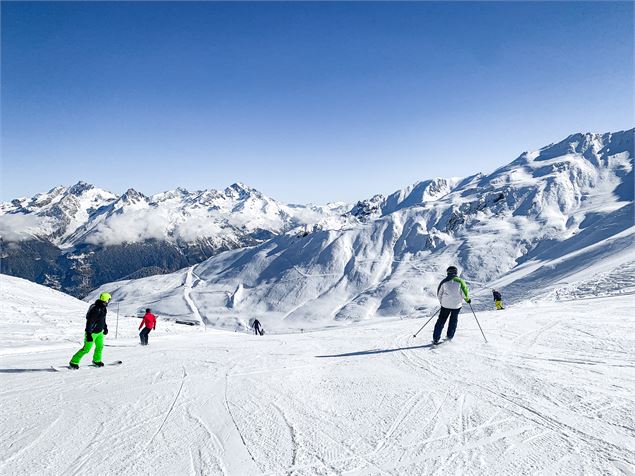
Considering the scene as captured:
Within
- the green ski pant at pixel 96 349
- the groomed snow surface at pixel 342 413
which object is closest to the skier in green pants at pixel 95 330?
the green ski pant at pixel 96 349

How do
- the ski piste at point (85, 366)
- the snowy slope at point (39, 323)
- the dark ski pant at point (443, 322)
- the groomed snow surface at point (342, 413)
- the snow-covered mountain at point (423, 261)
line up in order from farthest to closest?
1. the snow-covered mountain at point (423, 261)
2. the snowy slope at point (39, 323)
3. the dark ski pant at point (443, 322)
4. the ski piste at point (85, 366)
5. the groomed snow surface at point (342, 413)

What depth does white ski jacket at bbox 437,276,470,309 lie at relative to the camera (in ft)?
36.9

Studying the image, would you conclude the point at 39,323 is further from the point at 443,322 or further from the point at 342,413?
the point at 342,413

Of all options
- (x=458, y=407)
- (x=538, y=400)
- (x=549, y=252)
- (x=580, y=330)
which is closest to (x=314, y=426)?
(x=458, y=407)

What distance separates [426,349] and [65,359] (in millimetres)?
11728

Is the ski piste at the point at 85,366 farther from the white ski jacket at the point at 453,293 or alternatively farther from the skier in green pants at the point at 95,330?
the white ski jacket at the point at 453,293

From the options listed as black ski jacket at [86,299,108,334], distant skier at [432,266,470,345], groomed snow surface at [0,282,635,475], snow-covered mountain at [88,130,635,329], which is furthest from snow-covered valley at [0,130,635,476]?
snow-covered mountain at [88,130,635,329]

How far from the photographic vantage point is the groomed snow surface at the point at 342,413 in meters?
4.50

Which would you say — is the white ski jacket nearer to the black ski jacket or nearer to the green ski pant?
the black ski jacket

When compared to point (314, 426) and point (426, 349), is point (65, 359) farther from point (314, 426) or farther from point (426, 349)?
point (426, 349)

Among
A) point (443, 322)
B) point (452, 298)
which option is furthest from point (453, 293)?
point (443, 322)

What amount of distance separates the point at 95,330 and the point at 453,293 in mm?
10647

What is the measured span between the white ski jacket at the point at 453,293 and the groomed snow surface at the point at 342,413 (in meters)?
1.35

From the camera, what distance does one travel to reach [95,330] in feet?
34.6
